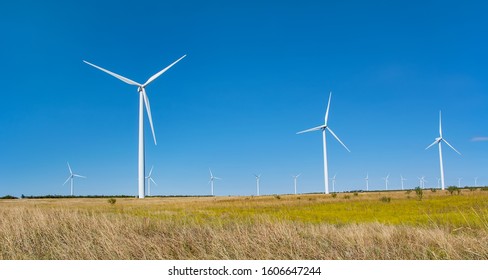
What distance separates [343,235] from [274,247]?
8.89ft

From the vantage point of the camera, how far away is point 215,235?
35.7ft

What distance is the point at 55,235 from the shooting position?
1301cm

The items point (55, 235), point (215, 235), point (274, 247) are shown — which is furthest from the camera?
point (55, 235)
